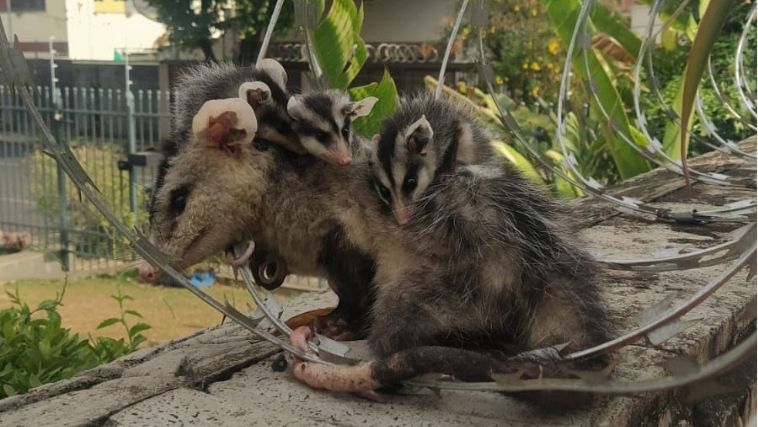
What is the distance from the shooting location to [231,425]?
4.90ft

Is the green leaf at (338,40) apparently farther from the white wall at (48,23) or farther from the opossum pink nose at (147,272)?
the white wall at (48,23)

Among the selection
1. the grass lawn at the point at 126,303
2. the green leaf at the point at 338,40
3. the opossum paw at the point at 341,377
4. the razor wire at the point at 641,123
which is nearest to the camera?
the opossum paw at the point at 341,377

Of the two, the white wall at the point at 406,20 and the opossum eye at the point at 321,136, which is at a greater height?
the white wall at the point at 406,20

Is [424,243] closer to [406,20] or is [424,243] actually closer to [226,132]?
[226,132]

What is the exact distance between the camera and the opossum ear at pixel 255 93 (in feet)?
5.61

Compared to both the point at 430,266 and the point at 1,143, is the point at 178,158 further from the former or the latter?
the point at 1,143

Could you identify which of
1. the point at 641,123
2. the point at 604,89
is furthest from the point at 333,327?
the point at 604,89

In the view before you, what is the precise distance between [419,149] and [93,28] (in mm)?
3554

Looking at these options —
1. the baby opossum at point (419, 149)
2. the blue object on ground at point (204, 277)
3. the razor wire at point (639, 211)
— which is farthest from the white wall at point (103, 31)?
the baby opossum at point (419, 149)

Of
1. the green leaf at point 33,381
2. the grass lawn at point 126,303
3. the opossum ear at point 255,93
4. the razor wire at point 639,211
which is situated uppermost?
the opossum ear at point 255,93

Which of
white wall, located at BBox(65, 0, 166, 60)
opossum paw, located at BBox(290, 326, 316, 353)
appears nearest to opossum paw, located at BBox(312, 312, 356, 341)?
opossum paw, located at BBox(290, 326, 316, 353)

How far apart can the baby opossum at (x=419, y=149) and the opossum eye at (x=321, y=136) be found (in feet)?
0.40

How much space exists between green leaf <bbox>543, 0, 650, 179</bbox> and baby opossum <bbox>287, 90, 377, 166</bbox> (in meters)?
2.36

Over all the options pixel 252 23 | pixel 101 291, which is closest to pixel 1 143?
pixel 101 291
